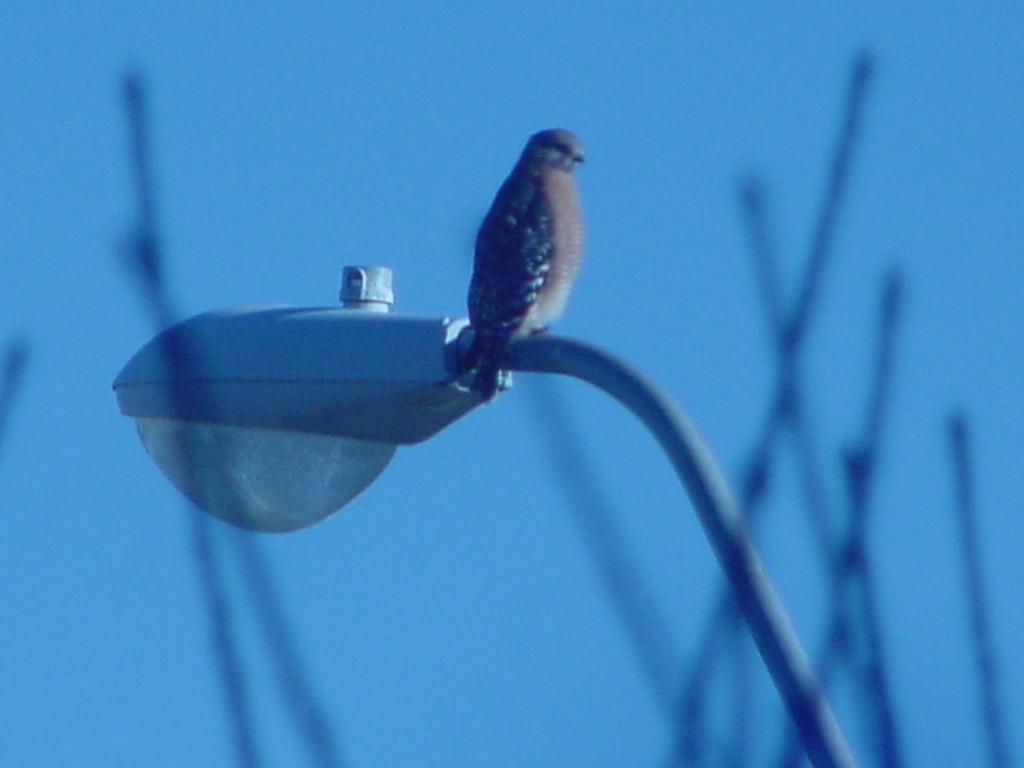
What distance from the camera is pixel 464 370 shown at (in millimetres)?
3711

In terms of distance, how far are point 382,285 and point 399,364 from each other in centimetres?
51

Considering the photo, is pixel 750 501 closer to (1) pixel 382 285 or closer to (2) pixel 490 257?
(1) pixel 382 285

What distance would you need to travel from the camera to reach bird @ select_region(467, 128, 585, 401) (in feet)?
20.6

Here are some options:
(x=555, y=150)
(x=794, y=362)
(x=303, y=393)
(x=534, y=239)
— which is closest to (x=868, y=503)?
(x=794, y=362)

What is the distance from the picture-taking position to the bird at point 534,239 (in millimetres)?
6289

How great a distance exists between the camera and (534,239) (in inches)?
276

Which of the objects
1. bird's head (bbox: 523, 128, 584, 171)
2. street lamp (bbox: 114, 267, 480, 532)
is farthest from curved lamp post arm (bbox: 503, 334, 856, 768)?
bird's head (bbox: 523, 128, 584, 171)

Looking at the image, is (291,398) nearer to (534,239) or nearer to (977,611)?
(977,611)

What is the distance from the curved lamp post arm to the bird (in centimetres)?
206

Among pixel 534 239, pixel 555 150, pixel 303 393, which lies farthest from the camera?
pixel 555 150

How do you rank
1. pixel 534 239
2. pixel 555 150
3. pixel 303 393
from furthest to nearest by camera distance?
pixel 555 150 < pixel 534 239 < pixel 303 393

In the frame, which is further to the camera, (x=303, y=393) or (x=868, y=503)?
(x=303, y=393)

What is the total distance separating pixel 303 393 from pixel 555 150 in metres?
4.26

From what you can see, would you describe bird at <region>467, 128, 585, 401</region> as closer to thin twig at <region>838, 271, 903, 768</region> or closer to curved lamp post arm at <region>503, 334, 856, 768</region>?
curved lamp post arm at <region>503, 334, 856, 768</region>
